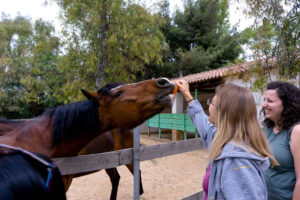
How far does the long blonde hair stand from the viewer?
3.68 feet

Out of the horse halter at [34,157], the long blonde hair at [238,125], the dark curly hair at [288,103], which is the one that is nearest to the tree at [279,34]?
the dark curly hair at [288,103]

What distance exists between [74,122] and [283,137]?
59.3 inches

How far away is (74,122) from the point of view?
156 cm

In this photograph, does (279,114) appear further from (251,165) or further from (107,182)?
(107,182)

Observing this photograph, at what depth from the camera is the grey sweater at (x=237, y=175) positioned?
992mm

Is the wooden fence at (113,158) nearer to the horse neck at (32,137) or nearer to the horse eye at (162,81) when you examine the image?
the horse neck at (32,137)

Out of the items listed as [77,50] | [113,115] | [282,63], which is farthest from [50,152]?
[77,50]

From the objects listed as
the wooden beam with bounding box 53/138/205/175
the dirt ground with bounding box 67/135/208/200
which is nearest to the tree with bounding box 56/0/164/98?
the dirt ground with bounding box 67/135/208/200

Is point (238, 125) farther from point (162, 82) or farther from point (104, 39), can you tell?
point (104, 39)

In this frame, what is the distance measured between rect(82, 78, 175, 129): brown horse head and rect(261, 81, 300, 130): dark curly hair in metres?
0.83

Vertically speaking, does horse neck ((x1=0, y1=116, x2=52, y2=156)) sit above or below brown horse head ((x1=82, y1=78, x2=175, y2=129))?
below

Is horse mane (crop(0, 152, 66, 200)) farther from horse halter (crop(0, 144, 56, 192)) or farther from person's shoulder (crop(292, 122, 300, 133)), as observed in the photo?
person's shoulder (crop(292, 122, 300, 133))

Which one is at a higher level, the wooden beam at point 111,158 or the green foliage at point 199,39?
the green foliage at point 199,39

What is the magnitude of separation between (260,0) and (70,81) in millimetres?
6631
